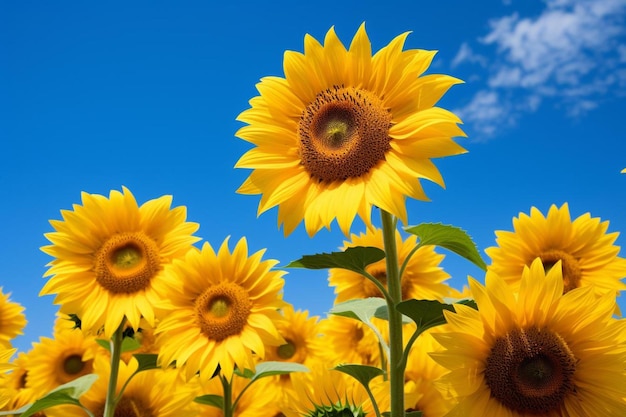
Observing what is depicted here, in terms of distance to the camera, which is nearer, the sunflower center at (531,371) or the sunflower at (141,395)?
the sunflower center at (531,371)

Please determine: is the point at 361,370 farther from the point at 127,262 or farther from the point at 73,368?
the point at 73,368

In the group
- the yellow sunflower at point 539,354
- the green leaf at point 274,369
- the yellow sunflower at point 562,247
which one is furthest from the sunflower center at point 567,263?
the yellow sunflower at point 539,354

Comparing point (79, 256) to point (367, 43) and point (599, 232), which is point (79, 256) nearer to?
point (367, 43)

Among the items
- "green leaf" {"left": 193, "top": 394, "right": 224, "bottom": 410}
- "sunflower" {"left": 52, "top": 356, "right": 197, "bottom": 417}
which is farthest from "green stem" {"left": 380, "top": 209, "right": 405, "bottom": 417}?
"sunflower" {"left": 52, "top": 356, "right": 197, "bottom": 417}

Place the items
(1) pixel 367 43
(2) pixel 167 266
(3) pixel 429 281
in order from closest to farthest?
(1) pixel 367 43, (2) pixel 167 266, (3) pixel 429 281

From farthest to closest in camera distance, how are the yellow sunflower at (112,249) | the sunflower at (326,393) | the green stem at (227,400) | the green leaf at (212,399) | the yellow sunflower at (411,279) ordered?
the yellow sunflower at (411,279) < the yellow sunflower at (112,249) < the green leaf at (212,399) < the green stem at (227,400) < the sunflower at (326,393)

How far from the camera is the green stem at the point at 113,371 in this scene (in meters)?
4.29

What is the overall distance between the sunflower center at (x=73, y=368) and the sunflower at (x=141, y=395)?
5.57ft

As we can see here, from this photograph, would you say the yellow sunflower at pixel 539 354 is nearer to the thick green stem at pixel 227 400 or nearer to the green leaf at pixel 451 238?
the green leaf at pixel 451 238

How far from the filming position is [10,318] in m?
7.25

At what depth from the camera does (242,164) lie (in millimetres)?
3252

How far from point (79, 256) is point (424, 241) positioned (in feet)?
10.8

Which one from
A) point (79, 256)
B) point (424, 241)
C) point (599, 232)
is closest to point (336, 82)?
point (424, 241)

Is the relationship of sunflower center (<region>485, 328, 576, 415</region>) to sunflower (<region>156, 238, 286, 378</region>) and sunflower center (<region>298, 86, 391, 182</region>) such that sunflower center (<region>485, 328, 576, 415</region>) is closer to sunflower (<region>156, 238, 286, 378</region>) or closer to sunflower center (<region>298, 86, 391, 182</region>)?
sunflower center (<region>298, 86, 391, 182</region>)
